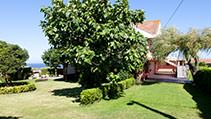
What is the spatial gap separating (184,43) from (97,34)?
1500 centimetres

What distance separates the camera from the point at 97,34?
1922cm

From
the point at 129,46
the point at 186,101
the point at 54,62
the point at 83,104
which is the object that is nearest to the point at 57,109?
the point at 83,104

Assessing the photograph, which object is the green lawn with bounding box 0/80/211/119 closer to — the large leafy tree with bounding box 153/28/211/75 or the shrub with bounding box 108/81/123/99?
the shrub with bounding box 108/81/123/99

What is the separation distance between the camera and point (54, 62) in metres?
43.8

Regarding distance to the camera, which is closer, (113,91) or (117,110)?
(117,110)

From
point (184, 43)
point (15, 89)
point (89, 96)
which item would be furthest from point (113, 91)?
point (184, 43)

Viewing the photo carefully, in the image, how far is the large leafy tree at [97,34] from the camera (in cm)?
1947

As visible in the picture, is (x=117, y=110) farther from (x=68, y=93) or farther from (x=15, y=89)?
(x=15, y=89)

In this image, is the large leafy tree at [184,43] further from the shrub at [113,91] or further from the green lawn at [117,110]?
the green lawn at [117,110]

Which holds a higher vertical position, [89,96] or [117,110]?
A: [89,96]

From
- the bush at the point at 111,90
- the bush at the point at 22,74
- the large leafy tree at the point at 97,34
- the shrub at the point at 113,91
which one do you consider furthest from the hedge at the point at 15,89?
the bush at the point at 22,74

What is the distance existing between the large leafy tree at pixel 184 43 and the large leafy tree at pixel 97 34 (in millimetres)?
10848

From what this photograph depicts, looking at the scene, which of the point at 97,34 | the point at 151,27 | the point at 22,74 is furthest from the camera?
the point at 22,74

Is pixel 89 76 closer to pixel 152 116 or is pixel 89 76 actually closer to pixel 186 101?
pixel 186 101
